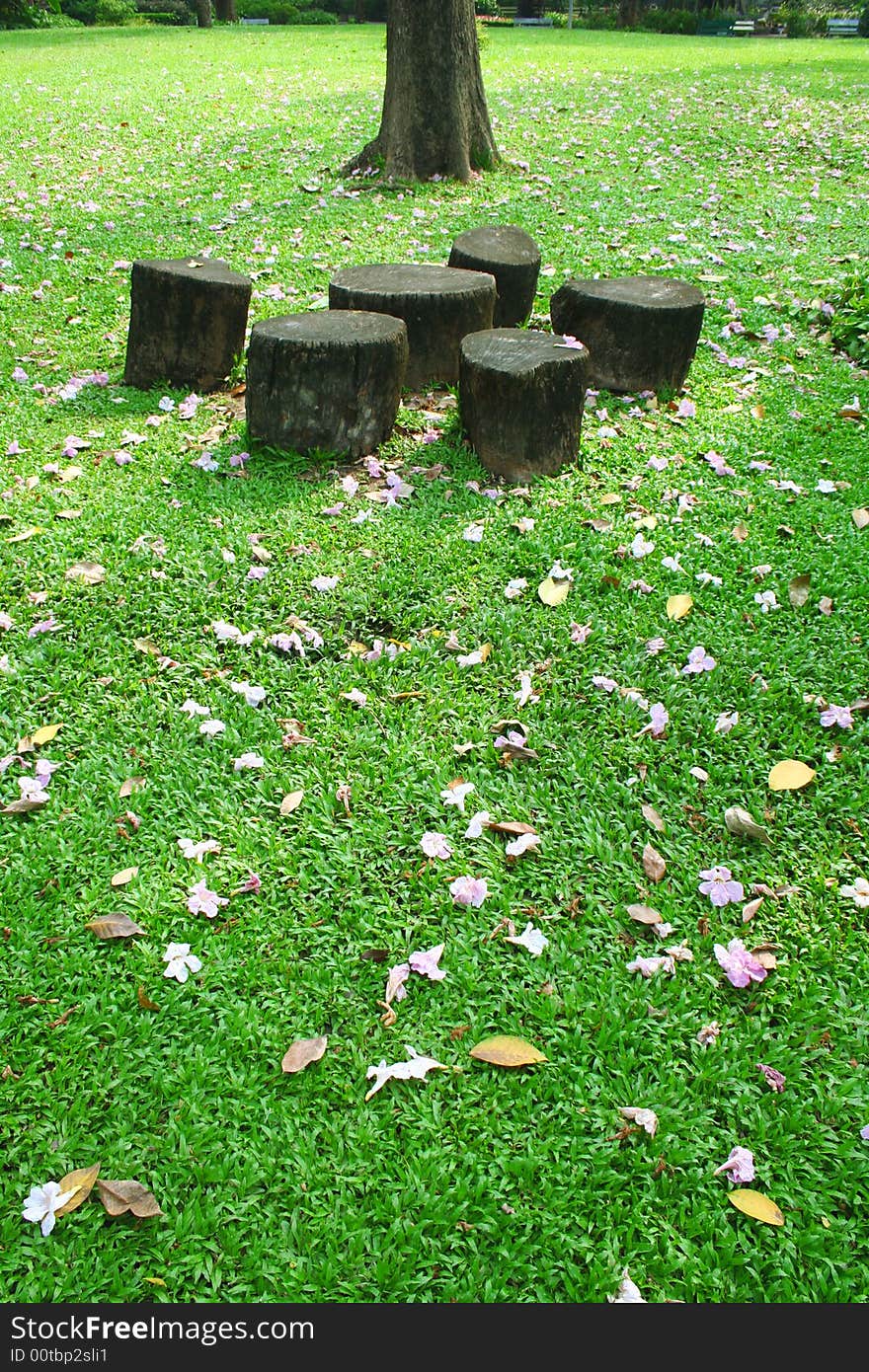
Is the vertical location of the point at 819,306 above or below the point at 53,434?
above

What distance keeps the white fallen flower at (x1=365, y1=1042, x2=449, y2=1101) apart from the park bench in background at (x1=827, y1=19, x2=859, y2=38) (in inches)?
1307

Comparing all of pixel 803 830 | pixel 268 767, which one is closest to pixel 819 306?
pixel 803 830

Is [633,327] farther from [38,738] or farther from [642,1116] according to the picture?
[642,1116]

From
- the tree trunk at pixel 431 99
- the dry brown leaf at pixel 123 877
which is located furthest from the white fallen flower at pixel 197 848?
the tree trunk at pixel 431 99

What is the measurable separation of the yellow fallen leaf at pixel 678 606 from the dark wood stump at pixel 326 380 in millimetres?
1675

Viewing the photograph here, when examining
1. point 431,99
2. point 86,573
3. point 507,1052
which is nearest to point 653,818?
point 507,1052

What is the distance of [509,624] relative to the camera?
3.52 meters

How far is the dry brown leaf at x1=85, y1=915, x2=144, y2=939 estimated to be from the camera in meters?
2.46

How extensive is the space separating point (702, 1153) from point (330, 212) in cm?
790

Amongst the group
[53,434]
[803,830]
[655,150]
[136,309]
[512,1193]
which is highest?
[655,150]

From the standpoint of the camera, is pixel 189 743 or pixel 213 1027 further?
pixel 189 743

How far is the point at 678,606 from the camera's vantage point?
11.9 feet

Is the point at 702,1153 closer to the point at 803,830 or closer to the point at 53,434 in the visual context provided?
the point at 803,830

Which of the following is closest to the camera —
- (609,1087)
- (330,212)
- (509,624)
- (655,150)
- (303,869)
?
(609,1087)
